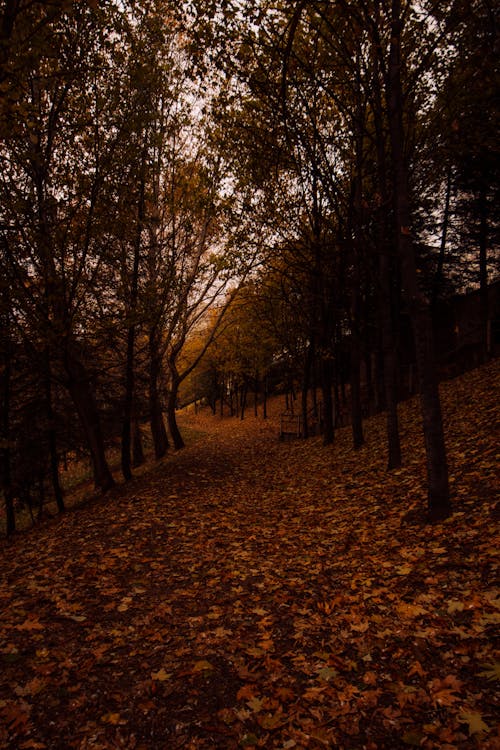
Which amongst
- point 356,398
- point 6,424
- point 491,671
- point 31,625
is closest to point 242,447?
point 356,398

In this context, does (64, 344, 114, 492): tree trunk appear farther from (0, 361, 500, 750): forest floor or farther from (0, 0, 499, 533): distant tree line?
(0, 361, 500, 750): forest floor

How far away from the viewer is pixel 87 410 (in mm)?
12867

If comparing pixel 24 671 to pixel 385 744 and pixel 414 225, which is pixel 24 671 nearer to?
pixel 385 744

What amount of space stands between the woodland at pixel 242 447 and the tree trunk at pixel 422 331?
1.5 inches

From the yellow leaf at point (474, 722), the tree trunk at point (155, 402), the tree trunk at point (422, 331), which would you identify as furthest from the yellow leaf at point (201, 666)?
the tree trunk at point (155, 402)

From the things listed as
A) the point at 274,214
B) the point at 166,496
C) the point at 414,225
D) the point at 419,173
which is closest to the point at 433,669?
the point at 166,496

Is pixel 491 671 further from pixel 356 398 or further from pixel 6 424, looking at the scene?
pixel 6 424

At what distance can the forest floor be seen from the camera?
3.09 meters

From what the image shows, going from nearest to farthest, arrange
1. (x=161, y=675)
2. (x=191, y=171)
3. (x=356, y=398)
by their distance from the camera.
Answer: (x=161, y=675), (x=356, y=398), (x=191, y=171)

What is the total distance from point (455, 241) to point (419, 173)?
11170 millimetres

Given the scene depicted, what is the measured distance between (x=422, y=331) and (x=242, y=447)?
15.5 metres

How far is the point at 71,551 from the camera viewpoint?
24.9 ft

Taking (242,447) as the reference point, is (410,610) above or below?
above

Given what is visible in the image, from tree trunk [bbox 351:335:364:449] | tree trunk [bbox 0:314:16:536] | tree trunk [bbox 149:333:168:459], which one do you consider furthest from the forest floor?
tree trunk [bbox 149:333:168:459]
